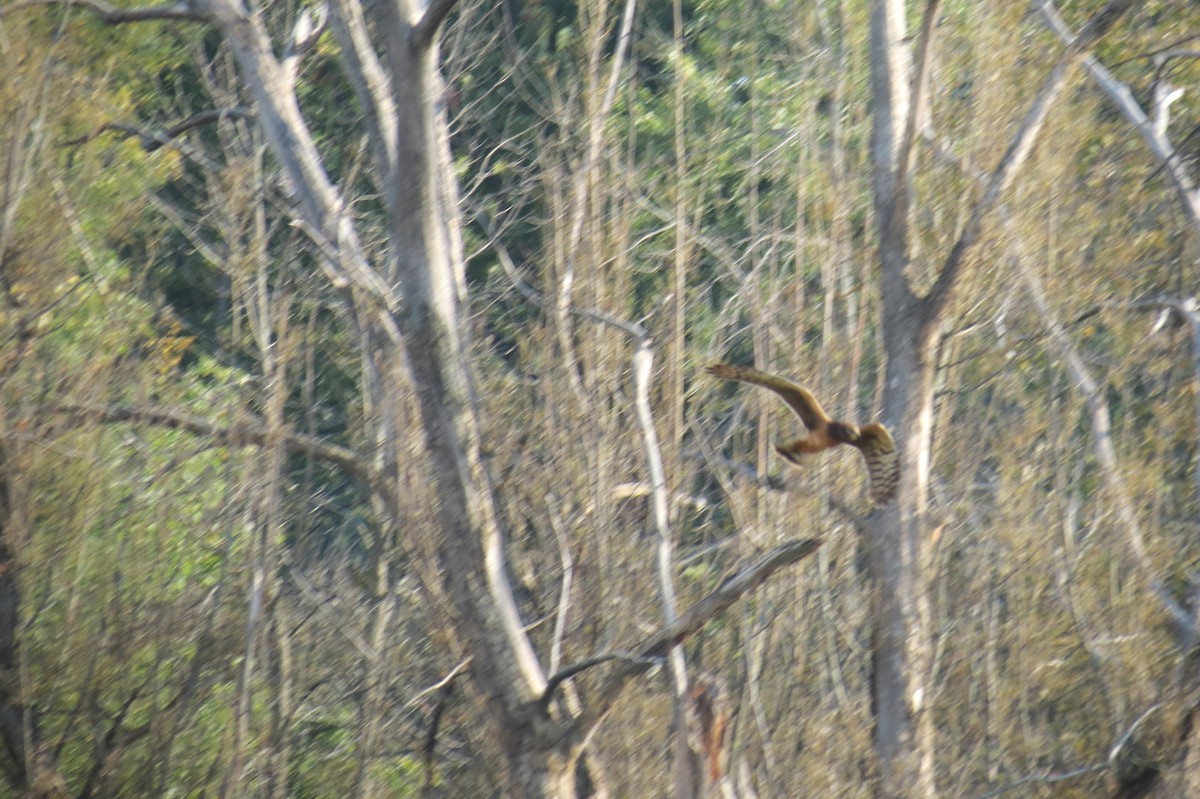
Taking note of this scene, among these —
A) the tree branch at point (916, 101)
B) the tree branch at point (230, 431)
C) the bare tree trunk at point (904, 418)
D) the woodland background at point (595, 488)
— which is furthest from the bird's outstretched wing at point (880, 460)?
the tree branch at point (230, 431)

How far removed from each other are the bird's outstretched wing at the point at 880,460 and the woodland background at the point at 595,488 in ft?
2.91

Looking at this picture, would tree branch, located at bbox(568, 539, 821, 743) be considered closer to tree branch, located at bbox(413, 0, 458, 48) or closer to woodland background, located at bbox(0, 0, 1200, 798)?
woodland background, located at bbox(0, 0, 1200, 798)

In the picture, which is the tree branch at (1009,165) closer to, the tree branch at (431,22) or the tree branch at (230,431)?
the tree branch at (431,22)

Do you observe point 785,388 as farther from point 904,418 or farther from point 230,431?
point 230,431

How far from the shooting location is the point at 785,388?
4637 millimetres

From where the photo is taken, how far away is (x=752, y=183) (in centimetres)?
757

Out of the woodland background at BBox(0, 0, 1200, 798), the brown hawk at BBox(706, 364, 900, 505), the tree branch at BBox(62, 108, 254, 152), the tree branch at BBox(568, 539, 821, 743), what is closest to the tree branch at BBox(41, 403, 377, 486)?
the woodland background at BBox(0, 0, 1200, 798)

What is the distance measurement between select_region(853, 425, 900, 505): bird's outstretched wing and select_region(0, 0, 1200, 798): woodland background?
34.9 inches

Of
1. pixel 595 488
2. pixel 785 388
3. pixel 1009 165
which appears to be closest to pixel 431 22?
pixel 785 388

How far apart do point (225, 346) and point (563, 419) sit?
2.28 m

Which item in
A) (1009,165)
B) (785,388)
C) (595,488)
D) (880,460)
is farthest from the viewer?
(595,488)

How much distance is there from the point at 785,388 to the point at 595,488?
95.9 inches

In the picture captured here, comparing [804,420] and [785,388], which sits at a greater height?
[785,388]

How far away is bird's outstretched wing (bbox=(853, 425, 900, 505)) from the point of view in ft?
16.9
